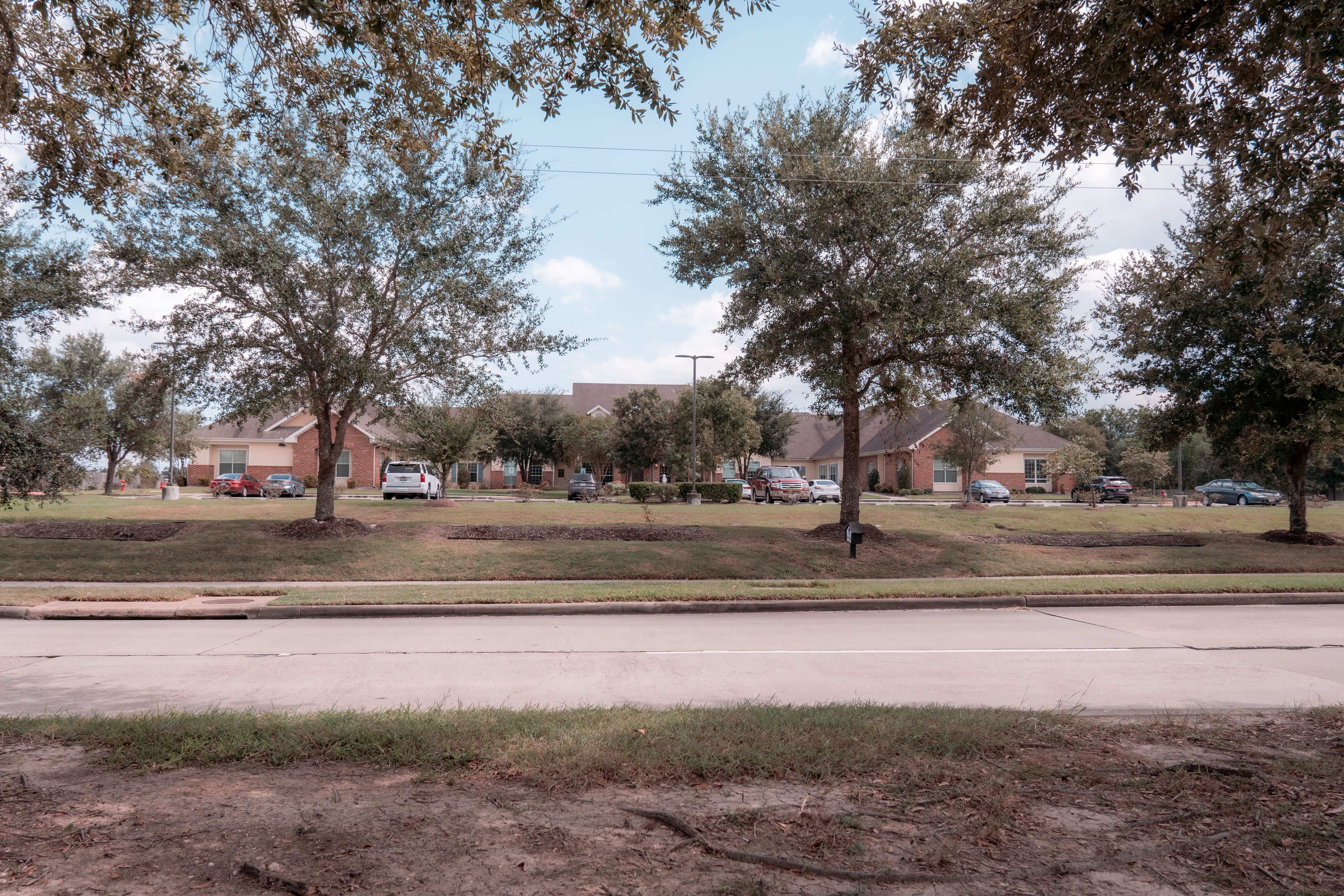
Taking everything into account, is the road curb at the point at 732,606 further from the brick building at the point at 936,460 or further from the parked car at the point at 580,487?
the brick building at the point at 936,460

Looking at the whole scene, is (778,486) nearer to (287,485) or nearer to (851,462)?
(851,462)

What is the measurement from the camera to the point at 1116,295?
70.5ft

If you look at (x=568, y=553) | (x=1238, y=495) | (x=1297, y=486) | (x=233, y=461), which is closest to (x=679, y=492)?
(x=568, y=553)

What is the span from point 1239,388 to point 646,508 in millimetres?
16863

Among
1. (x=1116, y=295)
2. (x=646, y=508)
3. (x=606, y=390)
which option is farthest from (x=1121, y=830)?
(x=606, y=390)

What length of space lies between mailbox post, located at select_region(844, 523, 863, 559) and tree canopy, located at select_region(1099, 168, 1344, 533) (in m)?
8.22

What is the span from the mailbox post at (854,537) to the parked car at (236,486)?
3340cm

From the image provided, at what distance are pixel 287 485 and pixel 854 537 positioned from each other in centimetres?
3272

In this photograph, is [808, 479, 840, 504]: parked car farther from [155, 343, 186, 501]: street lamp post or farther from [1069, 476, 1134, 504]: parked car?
[155, 343, 186, 501]: street lamp post

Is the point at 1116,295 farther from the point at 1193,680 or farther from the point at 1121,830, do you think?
the point at 1121,830

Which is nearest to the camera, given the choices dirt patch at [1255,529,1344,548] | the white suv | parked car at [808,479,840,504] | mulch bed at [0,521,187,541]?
mulch bed at [0,521,187,541]

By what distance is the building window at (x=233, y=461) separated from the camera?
173 feet

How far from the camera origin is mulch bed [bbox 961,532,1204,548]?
68.3 ft

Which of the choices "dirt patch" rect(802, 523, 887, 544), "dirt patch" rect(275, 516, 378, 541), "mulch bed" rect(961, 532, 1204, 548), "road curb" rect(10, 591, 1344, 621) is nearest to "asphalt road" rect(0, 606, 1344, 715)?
"road curb" rect(10, 591, 1344, 621)
